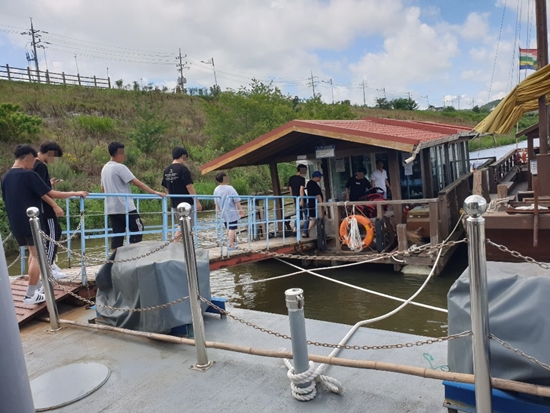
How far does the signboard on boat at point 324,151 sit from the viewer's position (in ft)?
35.0

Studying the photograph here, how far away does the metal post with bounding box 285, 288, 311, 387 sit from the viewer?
8.64ft

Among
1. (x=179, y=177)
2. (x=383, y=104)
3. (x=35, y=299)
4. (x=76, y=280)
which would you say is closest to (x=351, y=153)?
(x=179, y=177)

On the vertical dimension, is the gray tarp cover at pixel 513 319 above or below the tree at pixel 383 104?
below

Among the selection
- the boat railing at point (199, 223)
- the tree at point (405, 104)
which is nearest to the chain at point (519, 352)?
the boat railing at point (199, 223)

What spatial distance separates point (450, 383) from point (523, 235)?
5529 millimetres

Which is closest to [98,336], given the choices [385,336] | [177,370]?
[177,370]

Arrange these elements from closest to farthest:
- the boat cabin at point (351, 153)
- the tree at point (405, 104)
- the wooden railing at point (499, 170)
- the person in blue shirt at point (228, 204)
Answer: the person in blue shirt at point (228, 204) → the boat cabin at point (351, 153) → the wooden railing at point (499, 170) → the tree at point (405, 104)

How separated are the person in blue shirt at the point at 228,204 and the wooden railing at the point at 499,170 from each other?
951 cm

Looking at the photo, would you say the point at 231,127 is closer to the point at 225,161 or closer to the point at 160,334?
the point at 225,161

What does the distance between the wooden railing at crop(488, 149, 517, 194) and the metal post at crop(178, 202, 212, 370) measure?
43.0 feet

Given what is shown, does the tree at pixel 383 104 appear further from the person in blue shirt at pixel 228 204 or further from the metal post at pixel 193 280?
the metal post at pixel 193 280

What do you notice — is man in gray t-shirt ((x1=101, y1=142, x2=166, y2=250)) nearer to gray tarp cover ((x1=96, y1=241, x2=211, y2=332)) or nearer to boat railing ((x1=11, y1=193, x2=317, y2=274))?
boat railing ((x1=11, y1=193, x2=317, y2=274))

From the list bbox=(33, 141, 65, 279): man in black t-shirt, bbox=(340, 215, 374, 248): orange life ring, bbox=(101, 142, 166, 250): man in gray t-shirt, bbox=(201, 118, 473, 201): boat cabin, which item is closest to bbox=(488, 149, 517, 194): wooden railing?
bbox=(201, 118, 473, 201): boat cabin

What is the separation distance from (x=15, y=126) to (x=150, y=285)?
2450 centimetres
